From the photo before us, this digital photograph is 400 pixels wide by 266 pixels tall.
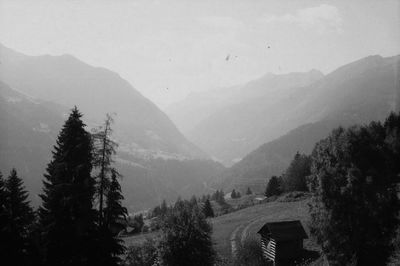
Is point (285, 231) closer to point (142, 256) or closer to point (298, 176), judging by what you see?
point (142, 256)

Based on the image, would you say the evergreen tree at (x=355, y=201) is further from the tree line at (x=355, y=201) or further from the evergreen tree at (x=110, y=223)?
the evergreen tree at (x=110, y=223)

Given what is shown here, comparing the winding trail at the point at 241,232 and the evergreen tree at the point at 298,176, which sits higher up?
the evergreen tree at the point at 298,176

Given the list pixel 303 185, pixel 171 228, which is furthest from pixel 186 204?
pixel 303 185

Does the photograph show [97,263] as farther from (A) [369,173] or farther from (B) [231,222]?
(B) [231,222]

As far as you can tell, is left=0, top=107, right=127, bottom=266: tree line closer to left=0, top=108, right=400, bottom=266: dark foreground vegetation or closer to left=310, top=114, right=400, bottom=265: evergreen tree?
left=0, top=108, right=400, bottom=266: dark foreground vegetation

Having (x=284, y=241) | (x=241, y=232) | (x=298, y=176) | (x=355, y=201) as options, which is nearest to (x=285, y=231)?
(x=284, y=241)

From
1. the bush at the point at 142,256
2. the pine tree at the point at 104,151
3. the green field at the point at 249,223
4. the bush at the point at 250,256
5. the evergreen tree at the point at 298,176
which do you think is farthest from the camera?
the evergreen tree at the point at 298,176

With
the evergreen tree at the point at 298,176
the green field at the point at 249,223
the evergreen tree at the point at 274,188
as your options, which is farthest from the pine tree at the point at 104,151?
the evergreen tree at the point at 274,188
